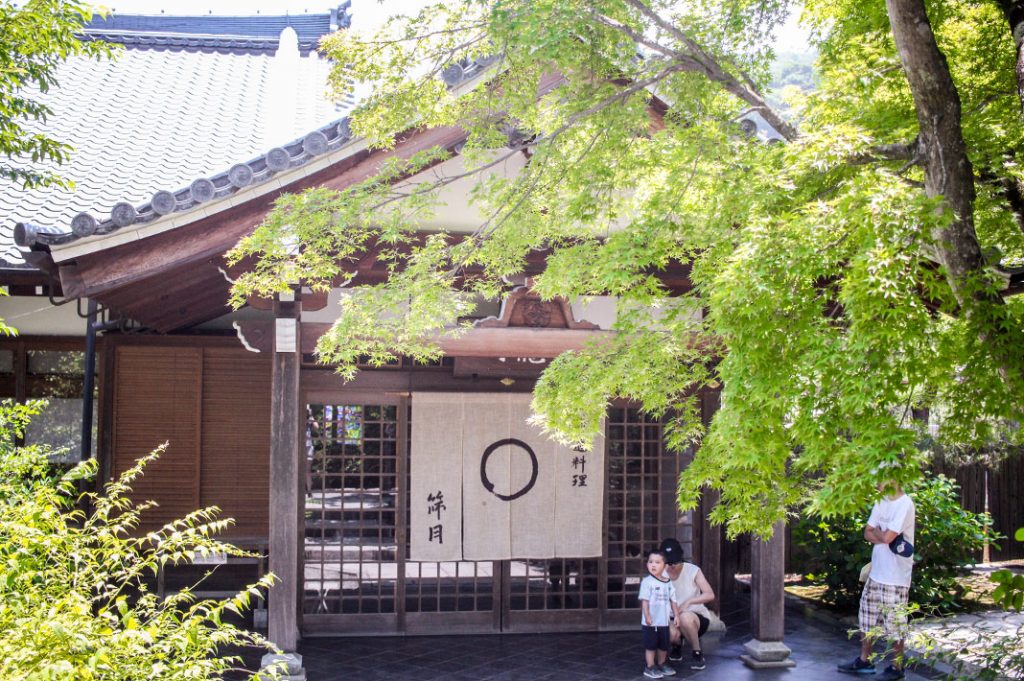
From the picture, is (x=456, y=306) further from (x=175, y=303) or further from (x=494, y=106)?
(x=175, y=303)

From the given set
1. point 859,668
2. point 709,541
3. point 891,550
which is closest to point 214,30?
point 709,541

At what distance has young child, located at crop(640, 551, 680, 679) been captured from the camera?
8461 mm

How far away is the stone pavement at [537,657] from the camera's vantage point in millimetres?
8336

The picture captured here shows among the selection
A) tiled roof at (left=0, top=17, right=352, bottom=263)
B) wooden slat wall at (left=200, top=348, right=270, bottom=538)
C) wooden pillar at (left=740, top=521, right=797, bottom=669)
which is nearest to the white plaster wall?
tiled roof at (left=0, top=17, right=352, bottom=263)

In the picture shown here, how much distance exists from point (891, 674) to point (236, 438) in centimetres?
665

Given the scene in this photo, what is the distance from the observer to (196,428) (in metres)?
10.1

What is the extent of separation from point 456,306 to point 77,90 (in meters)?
9.42

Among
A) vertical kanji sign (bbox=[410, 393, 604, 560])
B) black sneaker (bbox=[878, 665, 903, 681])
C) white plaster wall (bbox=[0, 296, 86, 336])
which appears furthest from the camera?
white plaster wall (bbox=[0, 296, 86, 336])

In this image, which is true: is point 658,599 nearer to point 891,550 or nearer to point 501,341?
point 891,550

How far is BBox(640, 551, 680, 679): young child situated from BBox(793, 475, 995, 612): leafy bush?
2.94m

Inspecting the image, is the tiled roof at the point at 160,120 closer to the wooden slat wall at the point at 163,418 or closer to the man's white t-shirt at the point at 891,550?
the wooden slat wall at the point at 163,418

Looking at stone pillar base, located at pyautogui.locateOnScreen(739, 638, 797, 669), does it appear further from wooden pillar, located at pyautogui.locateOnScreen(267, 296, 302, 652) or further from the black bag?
wooden pillar, located at pyautogui.locateOnScreen(267, 296, 302, 652)

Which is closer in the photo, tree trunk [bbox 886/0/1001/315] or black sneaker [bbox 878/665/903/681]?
tree trunk [bbox 886/0/1001/315]

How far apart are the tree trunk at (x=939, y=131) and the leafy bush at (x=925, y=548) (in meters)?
6.11
